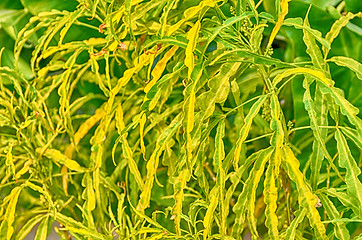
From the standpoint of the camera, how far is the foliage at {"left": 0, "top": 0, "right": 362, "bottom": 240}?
686 millimetres

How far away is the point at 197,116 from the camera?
720 mm

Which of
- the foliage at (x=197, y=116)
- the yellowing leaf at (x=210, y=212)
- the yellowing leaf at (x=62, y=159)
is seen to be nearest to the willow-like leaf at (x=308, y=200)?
the foliage at (x=197, y=116)

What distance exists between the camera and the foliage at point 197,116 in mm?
686

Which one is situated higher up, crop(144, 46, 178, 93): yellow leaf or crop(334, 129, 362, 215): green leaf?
crop(144, 46, 178, 93): yellow leaf

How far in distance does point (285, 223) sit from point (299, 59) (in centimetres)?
28

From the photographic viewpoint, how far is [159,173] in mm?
1078

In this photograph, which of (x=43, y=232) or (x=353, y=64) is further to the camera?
(x=43, y=232)

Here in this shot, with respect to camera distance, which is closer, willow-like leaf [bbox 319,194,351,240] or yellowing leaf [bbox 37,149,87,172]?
willow-like leaf [bbox 319,194,351,240]

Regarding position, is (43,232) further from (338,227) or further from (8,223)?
(338,227)

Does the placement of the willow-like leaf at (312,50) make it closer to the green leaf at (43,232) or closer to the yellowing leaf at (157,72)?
the yellowing leaf at (157,72)

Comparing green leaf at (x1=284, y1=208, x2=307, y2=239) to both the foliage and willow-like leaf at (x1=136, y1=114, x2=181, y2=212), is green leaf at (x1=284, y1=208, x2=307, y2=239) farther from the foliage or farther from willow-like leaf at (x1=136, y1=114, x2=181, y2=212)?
willow-like leaf at (x1=136, y1=114, x2=181, y2=212)

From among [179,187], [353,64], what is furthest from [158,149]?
[353,64]

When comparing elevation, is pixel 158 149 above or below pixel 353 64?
below

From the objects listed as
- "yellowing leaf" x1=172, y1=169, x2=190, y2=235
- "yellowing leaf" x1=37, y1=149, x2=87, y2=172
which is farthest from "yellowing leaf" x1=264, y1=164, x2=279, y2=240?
"yellowing leaf" x1=37, y1=149, x2=87, y2=172
